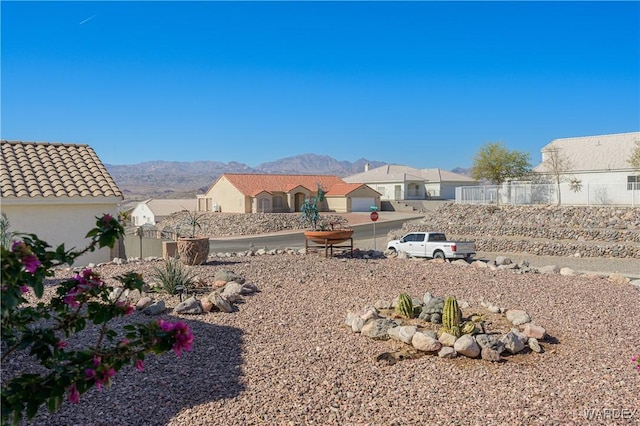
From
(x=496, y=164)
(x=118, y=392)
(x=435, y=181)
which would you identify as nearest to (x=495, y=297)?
(x=118, y=392)

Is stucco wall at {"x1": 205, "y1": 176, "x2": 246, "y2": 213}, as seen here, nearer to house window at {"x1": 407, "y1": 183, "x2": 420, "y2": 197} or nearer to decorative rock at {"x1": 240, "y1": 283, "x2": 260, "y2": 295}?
house window at {"x1": 407, "y1": 183, "x2": 420, "y2": 197}

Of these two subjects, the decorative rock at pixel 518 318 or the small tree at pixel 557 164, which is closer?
the decorative rock at pixel 518 318

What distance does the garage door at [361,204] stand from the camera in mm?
61625

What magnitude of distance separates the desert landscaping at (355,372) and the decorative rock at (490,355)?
0.06 m

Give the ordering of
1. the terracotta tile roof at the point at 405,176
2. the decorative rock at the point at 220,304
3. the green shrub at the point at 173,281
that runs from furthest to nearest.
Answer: the terracotta tile roof at the point at 405,176 < the green shrub at the point at 173,281 < the decorative rock at the point at 220,304

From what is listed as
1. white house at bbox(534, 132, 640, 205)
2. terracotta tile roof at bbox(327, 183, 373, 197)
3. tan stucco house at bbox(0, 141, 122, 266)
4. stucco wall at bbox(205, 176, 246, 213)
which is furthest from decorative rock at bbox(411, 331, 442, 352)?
terracotta tile roof at bbox(327, 183, 373, 197)

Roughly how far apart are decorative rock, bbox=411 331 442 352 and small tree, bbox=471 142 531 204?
41.0 metres

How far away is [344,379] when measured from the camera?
6.76m

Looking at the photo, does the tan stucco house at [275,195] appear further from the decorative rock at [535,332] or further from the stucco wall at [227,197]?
the decorative rock at [535,332]

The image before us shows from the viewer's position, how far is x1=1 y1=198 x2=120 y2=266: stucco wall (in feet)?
45.8

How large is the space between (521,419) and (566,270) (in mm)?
12074

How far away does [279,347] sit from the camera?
798cm

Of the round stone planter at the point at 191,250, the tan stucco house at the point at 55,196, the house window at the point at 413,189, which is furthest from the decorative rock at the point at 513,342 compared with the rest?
the house window at the point at 413,189

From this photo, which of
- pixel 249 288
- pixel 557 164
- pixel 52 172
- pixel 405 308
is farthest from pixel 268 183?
pixel 405 308
